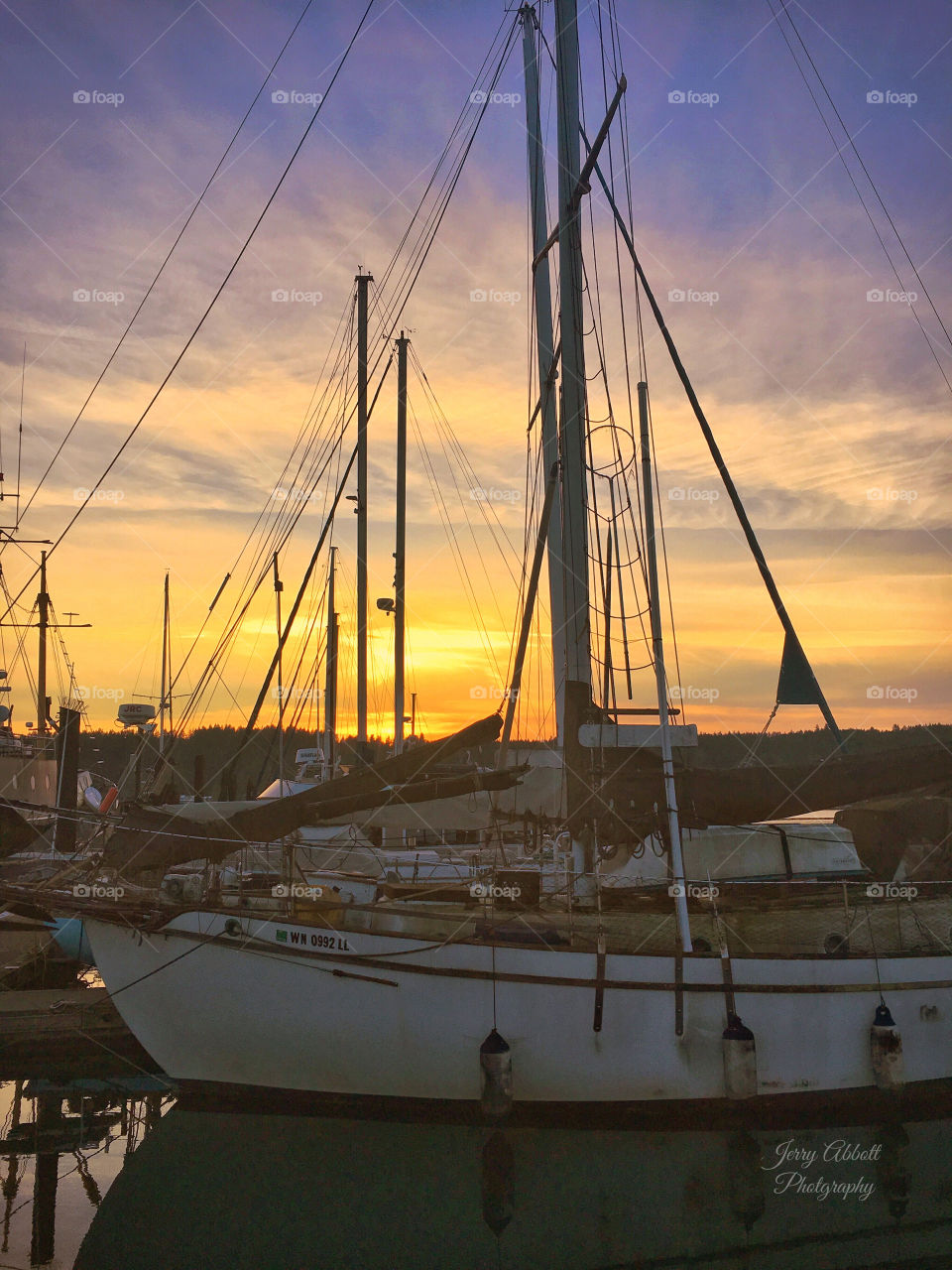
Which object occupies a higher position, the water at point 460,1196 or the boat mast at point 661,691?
the boat mast at point 661,691

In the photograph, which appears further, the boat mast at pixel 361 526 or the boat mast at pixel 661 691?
the boat mast at pixel 361 526

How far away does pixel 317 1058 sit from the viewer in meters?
11.5

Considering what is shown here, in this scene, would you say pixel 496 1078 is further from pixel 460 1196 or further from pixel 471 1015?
pixel 460 1196

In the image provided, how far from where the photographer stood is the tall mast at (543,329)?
52.3ft

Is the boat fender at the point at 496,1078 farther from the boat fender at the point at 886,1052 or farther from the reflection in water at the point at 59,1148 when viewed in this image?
the boat fender at the point at 886,1052

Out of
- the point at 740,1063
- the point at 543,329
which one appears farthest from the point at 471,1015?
→ the point at 543,329

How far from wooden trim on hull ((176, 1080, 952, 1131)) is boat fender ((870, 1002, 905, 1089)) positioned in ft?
0.64

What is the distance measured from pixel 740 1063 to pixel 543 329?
13.2 m

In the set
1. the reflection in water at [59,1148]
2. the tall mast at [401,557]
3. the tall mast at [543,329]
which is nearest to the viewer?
the reflection in water at [59,1148]

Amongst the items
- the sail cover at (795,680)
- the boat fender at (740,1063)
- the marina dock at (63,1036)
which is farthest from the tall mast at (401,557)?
the boat fender at (740,1063)

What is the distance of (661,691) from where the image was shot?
11.9 metres

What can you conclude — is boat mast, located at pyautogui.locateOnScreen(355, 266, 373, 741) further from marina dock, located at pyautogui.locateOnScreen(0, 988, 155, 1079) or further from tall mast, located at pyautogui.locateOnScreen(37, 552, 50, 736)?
tall mast, located at pyautogui.locateOnScreen(37, 552, 50, 736)

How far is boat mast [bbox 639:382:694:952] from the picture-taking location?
11.3 meters

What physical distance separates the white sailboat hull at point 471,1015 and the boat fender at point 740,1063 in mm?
228
